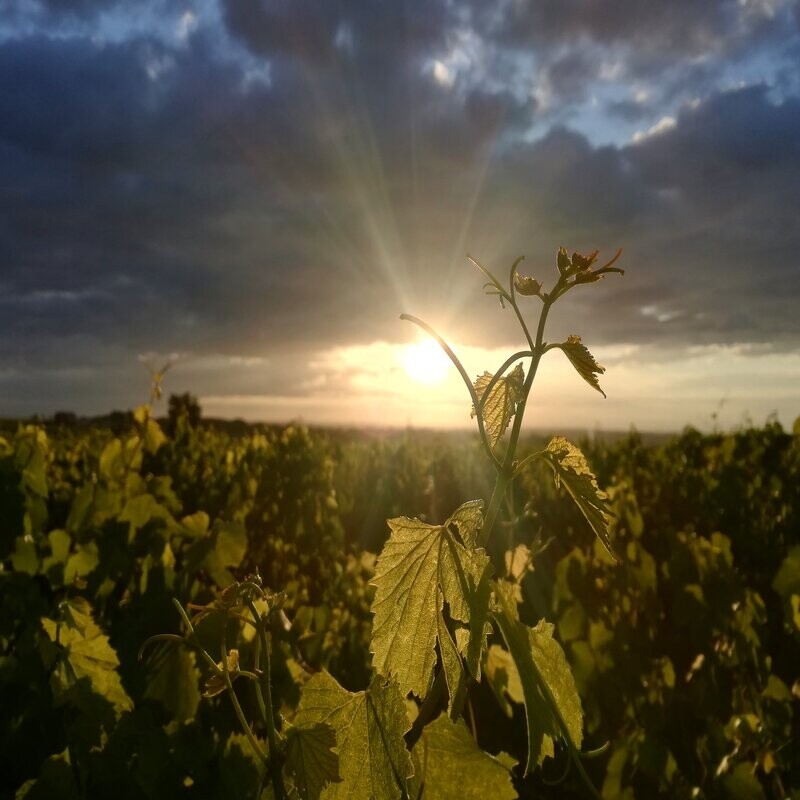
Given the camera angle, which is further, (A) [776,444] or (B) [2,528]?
(A) [776,444]

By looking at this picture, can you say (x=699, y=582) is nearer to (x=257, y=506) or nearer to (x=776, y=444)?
(x=257, y=506)

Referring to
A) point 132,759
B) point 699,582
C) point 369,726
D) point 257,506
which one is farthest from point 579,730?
point 257,506

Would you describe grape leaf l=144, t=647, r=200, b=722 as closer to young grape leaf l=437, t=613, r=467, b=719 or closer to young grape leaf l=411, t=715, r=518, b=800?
young grape leaf l=411, t=715, r=518, b=800

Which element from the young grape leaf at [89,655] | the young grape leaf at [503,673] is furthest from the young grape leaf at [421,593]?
the young grape leaf at [89,655]

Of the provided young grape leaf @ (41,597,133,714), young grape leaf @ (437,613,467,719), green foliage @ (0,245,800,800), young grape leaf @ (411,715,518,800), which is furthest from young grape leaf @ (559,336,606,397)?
young grape leaf @ (41,597,133,714)

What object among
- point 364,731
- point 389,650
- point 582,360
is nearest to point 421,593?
point 389,650

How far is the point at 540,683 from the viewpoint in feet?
2.52

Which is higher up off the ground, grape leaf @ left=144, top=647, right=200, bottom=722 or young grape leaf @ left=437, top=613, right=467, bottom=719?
young grape leaf @ left=437, top=613, right=467, bottom=719

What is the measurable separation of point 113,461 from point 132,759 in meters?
2.05

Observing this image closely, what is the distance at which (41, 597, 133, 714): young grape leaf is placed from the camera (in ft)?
5.34

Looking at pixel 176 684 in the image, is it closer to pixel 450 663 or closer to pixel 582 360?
pixel 450 663

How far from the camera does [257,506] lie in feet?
17.7

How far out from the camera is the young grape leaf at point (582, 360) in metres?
0.78

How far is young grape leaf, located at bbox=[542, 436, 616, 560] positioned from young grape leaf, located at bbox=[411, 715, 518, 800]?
285 millimetres
